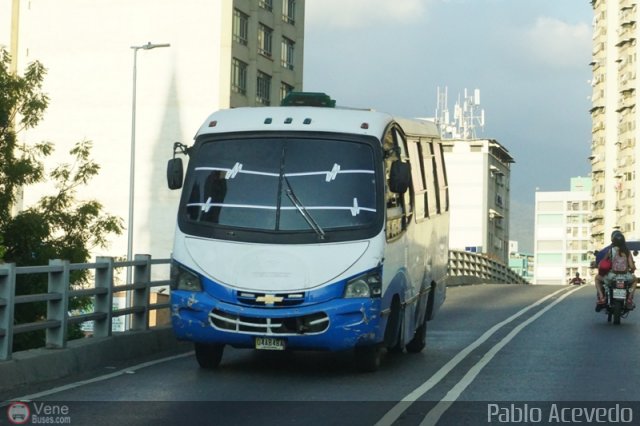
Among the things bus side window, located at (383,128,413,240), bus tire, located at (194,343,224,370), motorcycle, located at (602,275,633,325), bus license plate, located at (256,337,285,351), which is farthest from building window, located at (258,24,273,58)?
bus license plate, located at (256,337,285,351)

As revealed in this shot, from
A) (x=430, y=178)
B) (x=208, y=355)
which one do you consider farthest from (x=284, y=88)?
(x=208, y=355)

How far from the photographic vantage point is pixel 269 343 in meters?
13.2

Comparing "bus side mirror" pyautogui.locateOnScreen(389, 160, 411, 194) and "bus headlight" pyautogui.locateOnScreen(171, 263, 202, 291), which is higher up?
"bus side mirror" pyautogui.locateOnScreen(389, 160, 411, 194)

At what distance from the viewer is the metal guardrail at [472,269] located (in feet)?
169

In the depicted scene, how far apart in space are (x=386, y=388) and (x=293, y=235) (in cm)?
191

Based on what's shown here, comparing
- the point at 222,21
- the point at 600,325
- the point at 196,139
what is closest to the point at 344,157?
the point at 196,139

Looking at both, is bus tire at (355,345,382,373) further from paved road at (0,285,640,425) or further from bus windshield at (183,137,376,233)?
bus windshield at (183,137,376,233)

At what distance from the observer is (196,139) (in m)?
14.4

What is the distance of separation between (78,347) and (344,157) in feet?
11.6

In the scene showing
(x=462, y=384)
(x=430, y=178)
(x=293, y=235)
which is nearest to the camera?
(x=462, y=384)

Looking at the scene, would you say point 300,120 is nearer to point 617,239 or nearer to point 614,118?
point 617,239

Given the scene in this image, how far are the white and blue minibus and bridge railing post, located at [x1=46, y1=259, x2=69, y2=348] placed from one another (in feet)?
3.97

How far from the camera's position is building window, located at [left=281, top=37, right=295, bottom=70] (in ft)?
249

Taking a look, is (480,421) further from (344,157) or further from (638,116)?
(638,116)
